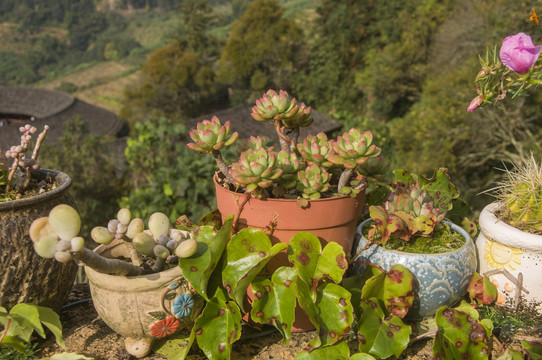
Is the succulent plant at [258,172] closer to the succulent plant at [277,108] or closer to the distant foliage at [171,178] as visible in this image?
the succulent plant at [277,108]

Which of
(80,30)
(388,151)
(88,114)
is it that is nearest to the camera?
(388,151)

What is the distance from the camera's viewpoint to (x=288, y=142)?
1.46 m

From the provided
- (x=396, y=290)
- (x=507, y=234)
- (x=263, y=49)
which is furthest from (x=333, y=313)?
(x=263, y=49)

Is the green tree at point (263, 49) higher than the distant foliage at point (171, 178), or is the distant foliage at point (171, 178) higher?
the distant foliage at point (171, 178)

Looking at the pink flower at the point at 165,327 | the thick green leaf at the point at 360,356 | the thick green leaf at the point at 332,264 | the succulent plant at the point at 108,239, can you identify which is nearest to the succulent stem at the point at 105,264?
the succulent plant at the point at 108,239

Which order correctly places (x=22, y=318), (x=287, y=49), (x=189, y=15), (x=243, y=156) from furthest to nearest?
(x=189, y=15) → (x=287, y=49) → (x=243, y=156) → (x=22, y=318)

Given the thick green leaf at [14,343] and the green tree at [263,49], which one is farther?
the green tree at [263,49]

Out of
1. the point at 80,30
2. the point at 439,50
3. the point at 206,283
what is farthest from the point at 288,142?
the point at 80,30

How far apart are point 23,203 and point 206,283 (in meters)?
0.58

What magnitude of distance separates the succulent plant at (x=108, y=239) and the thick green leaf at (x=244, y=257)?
0.13 m

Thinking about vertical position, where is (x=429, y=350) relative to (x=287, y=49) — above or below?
above

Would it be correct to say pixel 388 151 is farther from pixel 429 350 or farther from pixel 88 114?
pixel 88 114

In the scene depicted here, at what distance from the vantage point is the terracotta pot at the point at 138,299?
1187mm

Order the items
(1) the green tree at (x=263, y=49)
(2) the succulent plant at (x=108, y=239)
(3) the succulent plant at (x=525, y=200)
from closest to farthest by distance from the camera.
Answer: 1. (2) the succulent plant at (x=108, y=239)
2. (3) the succulent plant at (x=525, y=200)
3. (1) the green tree at (x=263, y=49)
